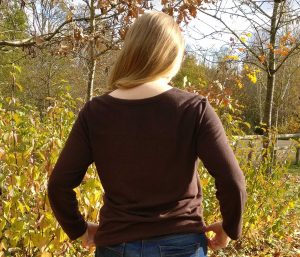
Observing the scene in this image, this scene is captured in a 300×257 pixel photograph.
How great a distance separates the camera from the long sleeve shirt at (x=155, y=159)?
147cm

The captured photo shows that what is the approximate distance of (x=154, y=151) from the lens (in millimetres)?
1478

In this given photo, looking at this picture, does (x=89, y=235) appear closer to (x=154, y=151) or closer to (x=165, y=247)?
(x=165, y=247)

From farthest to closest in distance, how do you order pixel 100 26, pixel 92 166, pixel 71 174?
pixel 100 26, pixel 92 166, pixel 71 174

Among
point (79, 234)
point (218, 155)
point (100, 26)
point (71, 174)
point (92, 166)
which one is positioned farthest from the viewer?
point (100, 26)

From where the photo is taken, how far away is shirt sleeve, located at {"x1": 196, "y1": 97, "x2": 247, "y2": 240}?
1454 mm

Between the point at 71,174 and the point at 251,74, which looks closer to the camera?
the point at 71,174

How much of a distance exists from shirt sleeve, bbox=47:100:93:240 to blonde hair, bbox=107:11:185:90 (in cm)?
23

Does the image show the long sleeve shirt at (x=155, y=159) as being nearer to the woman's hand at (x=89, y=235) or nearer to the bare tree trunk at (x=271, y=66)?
the woman's hand at (x=89, y=235)

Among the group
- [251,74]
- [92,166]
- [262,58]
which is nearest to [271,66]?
[262,58]

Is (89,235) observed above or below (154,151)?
below

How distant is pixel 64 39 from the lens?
16.6 ft

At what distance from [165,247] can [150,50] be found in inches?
27.2

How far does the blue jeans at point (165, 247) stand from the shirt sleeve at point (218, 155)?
0.19 m

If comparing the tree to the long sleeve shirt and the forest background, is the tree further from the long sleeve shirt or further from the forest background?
the long sleeve shirt
